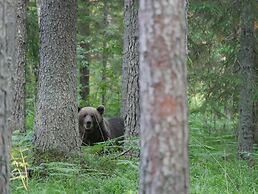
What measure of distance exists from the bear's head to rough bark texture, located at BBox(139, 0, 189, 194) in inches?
363

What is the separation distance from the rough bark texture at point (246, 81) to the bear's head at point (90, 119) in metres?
4.07

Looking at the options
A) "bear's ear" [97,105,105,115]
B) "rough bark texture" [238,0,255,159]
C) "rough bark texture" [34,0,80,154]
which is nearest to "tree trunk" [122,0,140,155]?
"rough bark texture" [34,0,80,154]

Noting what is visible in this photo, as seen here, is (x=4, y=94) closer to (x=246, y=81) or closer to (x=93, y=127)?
(x=246, y=81)

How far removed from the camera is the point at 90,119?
13.2 metres

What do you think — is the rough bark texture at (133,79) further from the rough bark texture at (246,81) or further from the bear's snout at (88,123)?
the bear's snout at (88,123)

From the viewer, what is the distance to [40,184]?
7117 millimetres

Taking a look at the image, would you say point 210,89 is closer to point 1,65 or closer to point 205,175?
point 205,175

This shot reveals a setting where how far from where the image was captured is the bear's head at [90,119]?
43.0 feet

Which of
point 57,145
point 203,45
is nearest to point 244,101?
point 203,45

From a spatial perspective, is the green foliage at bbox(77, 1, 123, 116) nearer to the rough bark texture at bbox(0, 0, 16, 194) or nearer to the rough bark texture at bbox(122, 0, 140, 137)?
the rough bark texture at bbox(122, 0, 140, 137)

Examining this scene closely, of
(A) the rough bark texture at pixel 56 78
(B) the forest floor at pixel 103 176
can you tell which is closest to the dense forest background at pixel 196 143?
(B) the forest floor at pixel 103 176

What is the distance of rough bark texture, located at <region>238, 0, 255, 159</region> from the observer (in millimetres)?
10242

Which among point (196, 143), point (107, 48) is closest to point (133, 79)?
point (196, 143)

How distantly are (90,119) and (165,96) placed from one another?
945cm
